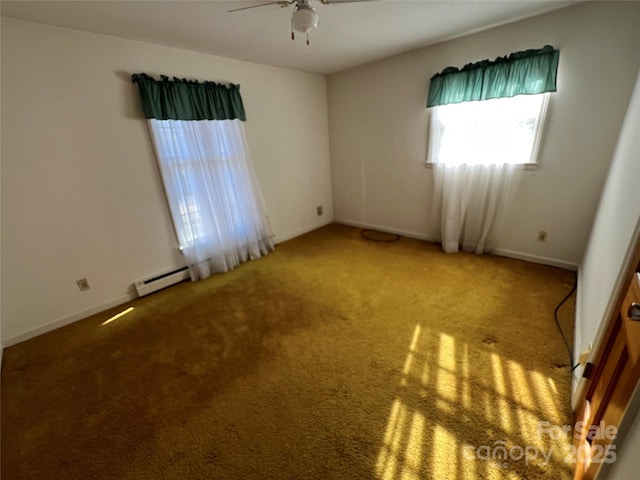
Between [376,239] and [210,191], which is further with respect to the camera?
[376,239]

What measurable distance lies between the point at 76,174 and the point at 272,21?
6.38ft

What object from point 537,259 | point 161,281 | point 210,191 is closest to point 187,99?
point 210,191

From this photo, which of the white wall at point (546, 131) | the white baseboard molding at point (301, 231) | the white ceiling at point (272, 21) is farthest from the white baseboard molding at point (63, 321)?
the white wall at point (546, 131)

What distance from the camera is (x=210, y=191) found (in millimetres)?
2861

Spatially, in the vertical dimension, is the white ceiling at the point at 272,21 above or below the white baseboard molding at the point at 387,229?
above

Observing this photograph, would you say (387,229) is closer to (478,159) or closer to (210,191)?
(478,159)

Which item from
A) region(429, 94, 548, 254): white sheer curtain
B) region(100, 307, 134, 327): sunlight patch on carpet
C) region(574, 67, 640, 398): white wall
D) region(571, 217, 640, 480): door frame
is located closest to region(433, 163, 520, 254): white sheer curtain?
region(429, 94, 548, 254): white sheer curtain

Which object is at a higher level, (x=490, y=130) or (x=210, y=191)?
(x=490, y=130)

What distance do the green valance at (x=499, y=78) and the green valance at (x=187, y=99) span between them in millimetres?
2130

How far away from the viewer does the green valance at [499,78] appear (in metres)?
2.28

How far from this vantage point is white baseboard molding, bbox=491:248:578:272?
2.66 meters

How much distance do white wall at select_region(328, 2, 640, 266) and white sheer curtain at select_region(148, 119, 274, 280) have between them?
5.36ft

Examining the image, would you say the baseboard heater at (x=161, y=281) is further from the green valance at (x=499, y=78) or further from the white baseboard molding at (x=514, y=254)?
the green valance at (x=499, y=78)

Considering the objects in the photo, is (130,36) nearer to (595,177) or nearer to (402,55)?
(402,55)
